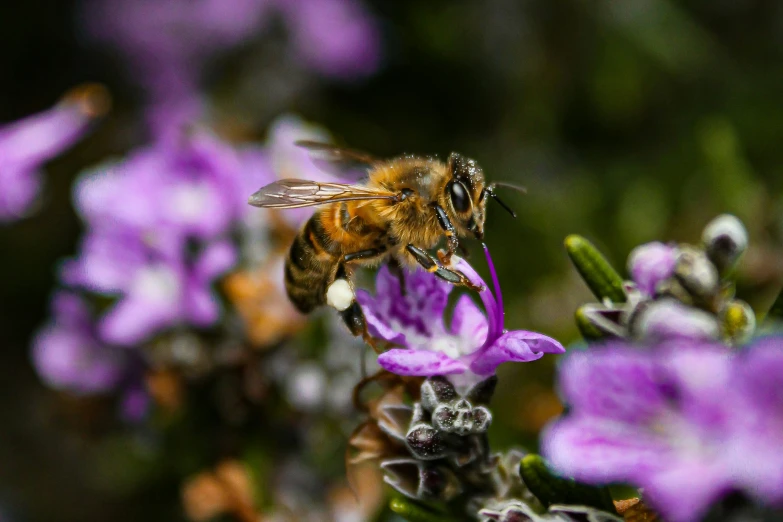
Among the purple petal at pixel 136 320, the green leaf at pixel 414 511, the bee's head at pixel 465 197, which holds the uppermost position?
the bee's head at pixel 465 197

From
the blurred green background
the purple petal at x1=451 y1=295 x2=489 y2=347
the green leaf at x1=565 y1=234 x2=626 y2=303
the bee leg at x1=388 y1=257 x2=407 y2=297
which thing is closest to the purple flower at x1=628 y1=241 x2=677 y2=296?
the green leaf at x1=565 y1=234 x2=626 y2=303

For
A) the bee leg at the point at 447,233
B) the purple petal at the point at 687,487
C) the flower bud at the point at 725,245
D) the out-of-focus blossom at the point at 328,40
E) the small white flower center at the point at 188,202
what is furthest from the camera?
the out-of-focus blossom at the point at 328,40

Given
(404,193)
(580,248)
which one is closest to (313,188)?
(404,193)

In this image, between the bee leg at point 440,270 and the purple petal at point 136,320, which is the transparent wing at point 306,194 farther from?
the purple petal at point 136,320

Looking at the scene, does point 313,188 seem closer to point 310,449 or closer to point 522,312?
point 310,449

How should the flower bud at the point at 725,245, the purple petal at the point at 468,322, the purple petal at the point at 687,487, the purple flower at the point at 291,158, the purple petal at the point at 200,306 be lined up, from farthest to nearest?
1. the purple flower at the point at 291,158
2. the purple petal at the point at 200,306
3. the purple petal at the point at 468,322
4. the flower bud at the point at 725,245
5. the purple petal at the point at 687,487

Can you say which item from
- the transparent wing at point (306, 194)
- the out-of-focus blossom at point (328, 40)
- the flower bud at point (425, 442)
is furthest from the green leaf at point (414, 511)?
the out-of-focus blossom at point (328, 40)
